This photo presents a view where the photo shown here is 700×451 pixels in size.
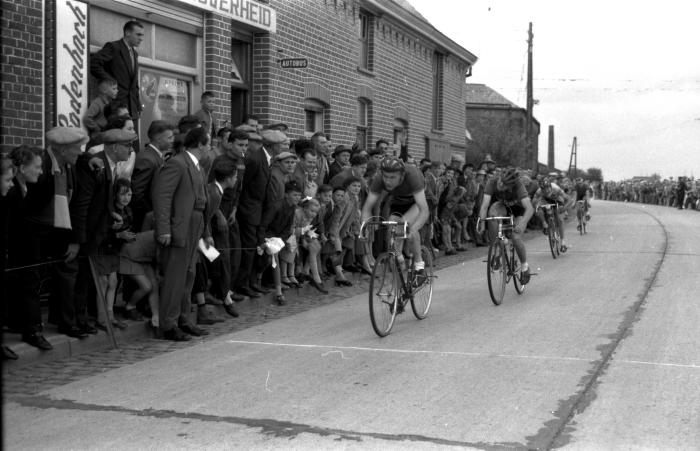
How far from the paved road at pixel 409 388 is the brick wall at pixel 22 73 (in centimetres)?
346

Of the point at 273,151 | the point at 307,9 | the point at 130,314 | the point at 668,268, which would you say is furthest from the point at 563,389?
the point at 307,9

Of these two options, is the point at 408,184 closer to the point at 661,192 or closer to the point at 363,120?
the point at 363,120

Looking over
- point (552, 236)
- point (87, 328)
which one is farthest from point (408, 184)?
point (552, 236)

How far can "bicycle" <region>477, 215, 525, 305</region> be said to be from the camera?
1056 centimetres

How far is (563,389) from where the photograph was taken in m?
6.05

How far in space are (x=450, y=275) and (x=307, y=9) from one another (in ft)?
20.6

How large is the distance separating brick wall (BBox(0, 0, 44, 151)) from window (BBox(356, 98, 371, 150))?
1163cm

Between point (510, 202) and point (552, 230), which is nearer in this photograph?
point (510, 202)

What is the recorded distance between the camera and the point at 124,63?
10430 mm

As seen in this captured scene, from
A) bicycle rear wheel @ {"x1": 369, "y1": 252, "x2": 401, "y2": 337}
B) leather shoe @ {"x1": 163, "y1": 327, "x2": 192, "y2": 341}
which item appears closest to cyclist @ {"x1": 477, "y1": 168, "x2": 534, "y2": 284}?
bicycle rear wheel @ {"x1": 369, "y1": 252, "x2": 401, "y2": 337}

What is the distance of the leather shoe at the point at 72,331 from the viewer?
7574 mm

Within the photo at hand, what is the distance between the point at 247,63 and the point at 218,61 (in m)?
1.64

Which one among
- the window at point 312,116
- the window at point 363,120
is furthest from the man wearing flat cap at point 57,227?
the window at point 363,120

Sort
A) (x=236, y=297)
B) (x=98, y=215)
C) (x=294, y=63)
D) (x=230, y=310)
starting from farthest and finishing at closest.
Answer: (x=294, y=63) < (x=236, y=297) < (x=230, y=310) < (x=98, y=215)
